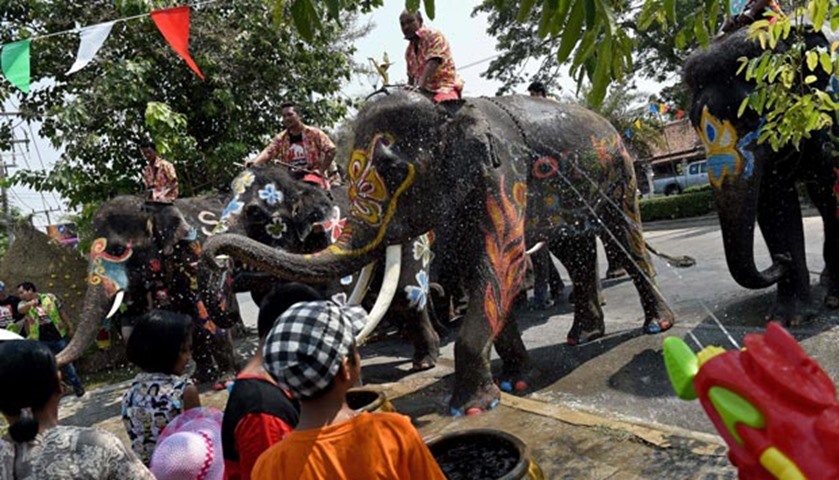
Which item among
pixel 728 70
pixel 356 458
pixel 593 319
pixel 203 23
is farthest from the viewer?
pixel 203 23

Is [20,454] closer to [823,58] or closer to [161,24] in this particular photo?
[823,58]

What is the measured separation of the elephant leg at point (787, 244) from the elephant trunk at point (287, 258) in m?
3.08

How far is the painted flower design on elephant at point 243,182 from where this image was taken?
21.0ft

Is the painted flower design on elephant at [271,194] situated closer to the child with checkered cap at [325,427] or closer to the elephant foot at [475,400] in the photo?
the elephant foot at [475,400]

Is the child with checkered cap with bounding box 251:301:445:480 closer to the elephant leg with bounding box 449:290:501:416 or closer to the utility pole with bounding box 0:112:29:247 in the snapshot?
the elephant leg with bounding box 449:290:501:416

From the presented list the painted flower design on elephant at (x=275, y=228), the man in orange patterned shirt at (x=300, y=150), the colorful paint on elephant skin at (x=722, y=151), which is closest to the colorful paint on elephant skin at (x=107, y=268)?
the painted flower design on elephant at (x=275, y=228)

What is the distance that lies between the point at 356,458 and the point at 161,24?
4.81 metres

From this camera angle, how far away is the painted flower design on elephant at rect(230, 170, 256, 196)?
6396 mm

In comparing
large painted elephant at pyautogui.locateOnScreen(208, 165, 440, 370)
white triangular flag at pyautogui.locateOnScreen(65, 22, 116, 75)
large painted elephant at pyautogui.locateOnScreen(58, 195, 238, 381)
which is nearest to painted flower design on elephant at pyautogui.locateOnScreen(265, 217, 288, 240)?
large painted elephant at pyautogui.locateOnScreen(208, 165, 440, 370)

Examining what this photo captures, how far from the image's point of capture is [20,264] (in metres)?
8.78

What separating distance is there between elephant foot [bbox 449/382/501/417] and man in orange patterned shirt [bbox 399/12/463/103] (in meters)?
1.99

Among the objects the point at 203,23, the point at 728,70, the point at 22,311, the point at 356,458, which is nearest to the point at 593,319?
the point at 728,70

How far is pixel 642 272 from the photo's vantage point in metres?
6.03

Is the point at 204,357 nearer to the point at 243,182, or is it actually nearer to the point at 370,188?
the point at 243,182
